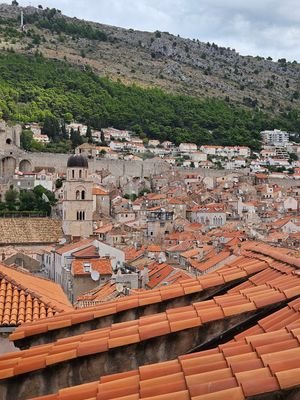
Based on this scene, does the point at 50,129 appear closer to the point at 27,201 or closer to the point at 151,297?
the point at 27,201

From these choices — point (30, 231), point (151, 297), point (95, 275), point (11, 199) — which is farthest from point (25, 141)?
point (151, 297)

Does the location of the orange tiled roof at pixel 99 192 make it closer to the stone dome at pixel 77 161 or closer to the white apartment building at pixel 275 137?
the stone dome at pixel 77 161

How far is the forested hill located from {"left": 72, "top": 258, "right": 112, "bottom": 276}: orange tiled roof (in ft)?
253

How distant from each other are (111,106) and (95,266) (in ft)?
335

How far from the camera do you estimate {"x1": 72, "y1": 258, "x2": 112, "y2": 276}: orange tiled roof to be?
1061 inches

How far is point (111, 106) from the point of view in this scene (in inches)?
5017

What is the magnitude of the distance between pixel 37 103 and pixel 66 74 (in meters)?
29.2

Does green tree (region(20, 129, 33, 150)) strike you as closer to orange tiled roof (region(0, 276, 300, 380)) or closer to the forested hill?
the forested hill

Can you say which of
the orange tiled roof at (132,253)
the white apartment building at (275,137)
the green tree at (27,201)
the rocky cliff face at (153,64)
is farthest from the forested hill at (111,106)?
the orange tiled roof at (132,253)

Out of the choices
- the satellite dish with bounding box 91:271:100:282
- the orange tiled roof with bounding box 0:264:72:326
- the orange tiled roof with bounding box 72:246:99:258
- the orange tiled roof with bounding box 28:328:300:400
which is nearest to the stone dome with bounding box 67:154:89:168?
the orange tiled roof with bounding box 72:246:99:258

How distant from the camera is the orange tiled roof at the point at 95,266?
88.4ft

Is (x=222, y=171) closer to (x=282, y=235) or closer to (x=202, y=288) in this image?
(x=282, y=235)

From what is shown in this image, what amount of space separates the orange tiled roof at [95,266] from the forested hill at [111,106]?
77006 mm

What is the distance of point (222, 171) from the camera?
91.9 metres
